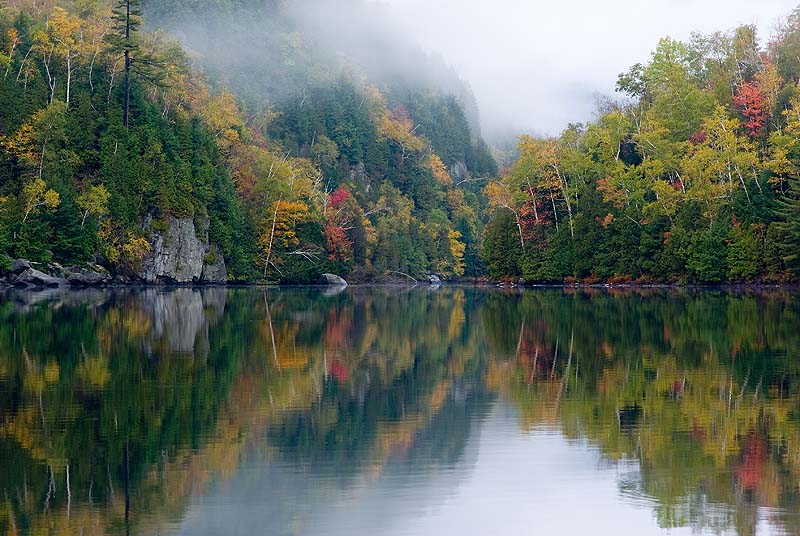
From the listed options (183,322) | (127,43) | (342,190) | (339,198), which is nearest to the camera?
(183,322)

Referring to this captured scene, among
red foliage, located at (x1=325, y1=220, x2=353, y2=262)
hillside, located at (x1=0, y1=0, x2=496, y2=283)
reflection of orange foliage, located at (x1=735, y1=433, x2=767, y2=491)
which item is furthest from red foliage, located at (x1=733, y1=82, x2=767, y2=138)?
reflection of orange foliage, located at (x1=735, y1=433, x2=767, y2=491)

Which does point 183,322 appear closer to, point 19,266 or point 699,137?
point 19,266

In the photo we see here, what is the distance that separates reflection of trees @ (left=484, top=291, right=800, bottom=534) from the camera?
10.6 m

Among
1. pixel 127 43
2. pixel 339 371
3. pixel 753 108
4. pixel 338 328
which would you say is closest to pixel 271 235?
pixel 127 43

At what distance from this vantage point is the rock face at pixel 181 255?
81.8 meters

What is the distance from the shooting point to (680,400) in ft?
54.1

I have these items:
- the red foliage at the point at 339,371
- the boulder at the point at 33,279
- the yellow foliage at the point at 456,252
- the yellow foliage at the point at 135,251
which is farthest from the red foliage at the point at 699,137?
the red foliage at the point at 339,371

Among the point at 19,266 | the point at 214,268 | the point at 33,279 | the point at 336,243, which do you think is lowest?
the point at 33,279

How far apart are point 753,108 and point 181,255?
149 feet

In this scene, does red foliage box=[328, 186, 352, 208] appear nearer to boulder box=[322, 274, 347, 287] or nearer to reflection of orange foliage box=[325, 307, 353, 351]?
boulder box=[322, 274, 347, 287]

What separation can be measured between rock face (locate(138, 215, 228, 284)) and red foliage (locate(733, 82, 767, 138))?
4350cm

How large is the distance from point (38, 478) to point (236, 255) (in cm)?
7947

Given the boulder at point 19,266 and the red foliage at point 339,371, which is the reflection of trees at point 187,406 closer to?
the red foliage at point 339,371

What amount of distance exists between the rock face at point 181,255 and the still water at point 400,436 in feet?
181
